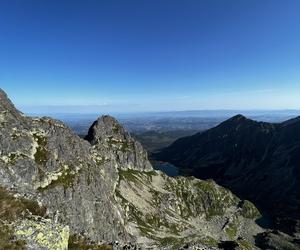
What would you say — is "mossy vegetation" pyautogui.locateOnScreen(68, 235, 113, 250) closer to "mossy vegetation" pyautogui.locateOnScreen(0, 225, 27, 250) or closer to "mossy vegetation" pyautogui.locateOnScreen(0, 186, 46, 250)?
"mossy vegetation" pyautogui.locateOnScreen(0, 186, 46, 250)

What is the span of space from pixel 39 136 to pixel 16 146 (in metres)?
26.1

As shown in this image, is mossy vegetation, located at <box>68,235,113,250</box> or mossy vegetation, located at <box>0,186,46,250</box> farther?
mossy vegetation, located at <box>68,235,113,250</box>

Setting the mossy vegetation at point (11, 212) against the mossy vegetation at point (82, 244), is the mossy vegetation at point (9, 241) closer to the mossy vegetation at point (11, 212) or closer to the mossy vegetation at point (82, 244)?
the mossy vegetation at point (11, 212)

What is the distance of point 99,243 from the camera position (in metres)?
47.1

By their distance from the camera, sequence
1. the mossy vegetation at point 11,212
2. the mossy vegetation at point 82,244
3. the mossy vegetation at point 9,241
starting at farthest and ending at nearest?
the mossy vegetation at point 82,244 → the mossy vegetation at point 11,212 → the mossy vegetation at point 9,241

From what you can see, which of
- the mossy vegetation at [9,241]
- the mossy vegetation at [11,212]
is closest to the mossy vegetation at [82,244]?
the mossy vegetation at [11,212]

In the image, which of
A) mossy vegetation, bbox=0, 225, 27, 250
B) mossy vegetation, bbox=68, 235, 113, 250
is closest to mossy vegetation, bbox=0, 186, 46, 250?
mossy vegetation, bbox=0, 225, 27, 250

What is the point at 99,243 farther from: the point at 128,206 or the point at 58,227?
the point at 128,206

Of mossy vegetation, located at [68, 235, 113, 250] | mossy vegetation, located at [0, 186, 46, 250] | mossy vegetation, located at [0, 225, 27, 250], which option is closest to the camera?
mossy vegetation, located at [0, 225, 27, 250]

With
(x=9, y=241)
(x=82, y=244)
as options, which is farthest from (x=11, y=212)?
(x=82, y=244)

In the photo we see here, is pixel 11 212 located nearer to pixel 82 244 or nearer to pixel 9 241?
pixel 9 241

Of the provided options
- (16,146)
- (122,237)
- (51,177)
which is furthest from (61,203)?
(122,237)

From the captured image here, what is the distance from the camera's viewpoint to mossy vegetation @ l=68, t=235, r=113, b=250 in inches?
1644

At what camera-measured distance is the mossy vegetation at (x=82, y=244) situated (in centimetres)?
4175
